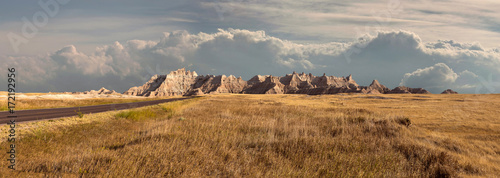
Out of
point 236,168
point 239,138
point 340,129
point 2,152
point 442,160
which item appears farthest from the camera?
point 340,129

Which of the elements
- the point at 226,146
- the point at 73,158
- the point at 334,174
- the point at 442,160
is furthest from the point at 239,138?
the point at 442,160

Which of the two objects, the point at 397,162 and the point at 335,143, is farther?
the point at 335,143

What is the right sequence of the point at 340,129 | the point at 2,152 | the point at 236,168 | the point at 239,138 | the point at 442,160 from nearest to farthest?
the point at 236,168
the point at 2,152
the point at 442,160
the point at 239,138
the point at 340,129

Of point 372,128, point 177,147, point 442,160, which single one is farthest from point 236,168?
point 372,128

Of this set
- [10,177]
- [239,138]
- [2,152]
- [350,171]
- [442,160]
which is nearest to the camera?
[10,177]

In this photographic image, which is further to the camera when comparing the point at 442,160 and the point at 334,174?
the point at 442,160

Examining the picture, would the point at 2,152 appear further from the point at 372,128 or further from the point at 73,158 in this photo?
the point at 372,128

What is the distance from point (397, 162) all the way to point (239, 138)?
5250 millimetres

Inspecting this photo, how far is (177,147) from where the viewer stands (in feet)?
23.6

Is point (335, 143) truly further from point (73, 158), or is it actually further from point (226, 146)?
point (73, 158)

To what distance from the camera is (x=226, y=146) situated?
788cm

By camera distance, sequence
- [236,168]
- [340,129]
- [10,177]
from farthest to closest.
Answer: [340,129] → [236,168] → [10,177]

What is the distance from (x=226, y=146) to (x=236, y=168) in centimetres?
210

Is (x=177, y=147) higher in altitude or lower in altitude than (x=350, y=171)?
higher
